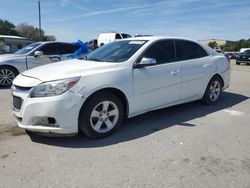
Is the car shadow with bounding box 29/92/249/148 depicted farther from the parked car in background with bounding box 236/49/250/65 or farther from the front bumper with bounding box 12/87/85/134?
the parked car in background with bounding box 236/49/250/65

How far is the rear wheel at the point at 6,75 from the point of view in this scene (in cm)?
915

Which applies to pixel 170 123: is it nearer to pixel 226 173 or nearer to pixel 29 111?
pixel 226 173

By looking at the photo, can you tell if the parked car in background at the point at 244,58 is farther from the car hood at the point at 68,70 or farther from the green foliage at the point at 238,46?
the green foliage at the point at 238,46

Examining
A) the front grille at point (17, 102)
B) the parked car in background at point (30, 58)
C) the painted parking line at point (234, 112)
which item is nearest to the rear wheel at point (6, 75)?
the parked car in background at point (30, 58)

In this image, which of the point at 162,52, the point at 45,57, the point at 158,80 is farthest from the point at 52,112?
the point at 45,57

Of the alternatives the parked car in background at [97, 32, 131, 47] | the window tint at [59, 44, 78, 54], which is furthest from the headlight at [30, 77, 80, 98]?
the parked car in background at [97, 32, 131, 47]

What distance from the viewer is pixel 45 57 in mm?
9906

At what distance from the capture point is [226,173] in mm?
3238

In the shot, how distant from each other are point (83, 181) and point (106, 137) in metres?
1.32

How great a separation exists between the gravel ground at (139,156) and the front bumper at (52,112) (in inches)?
11.5

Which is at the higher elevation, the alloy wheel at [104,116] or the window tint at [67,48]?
the window tint at [67,48]

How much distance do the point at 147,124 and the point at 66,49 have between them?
6.55m

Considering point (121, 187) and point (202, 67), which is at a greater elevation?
point (202, 67)

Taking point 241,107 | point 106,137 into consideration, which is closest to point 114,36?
point 241,107
